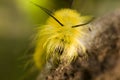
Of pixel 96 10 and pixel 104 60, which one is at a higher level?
pixel 96 10

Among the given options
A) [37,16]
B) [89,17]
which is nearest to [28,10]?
[37,16]

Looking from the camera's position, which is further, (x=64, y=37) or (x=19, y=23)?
(x=19, y=23)

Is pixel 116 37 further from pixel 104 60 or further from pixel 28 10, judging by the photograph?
pixel 28 10
